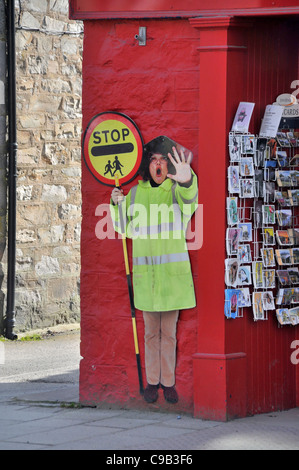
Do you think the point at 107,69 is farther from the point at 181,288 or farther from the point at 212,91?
the point at 181,288

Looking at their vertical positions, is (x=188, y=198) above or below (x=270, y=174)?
below

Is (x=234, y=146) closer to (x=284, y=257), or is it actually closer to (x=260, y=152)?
(x=260, y=152)

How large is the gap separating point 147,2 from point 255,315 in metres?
2.32

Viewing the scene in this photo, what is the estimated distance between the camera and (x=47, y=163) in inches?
458

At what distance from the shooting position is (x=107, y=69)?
7.47 metres

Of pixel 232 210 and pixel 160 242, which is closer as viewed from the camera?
pixel 232 210

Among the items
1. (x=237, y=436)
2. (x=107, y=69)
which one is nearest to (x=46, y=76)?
(x=107, y=69)

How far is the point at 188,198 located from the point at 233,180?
0.34 metres

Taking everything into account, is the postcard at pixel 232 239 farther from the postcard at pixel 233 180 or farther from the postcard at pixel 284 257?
the postcard at pixel 284 257

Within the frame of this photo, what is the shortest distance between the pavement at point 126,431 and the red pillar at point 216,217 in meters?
0.21

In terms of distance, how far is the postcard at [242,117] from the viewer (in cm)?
711

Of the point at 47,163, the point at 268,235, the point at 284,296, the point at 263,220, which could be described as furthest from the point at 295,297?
the point at 47,163

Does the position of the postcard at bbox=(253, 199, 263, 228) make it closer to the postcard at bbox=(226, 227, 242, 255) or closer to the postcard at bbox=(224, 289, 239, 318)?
the postcard at bbox=(226, 227, 242, 255)

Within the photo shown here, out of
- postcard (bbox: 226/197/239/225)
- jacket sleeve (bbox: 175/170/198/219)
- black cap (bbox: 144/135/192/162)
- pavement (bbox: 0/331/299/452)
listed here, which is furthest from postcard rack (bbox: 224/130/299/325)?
pavement (bbox: 0/331/299/452)
